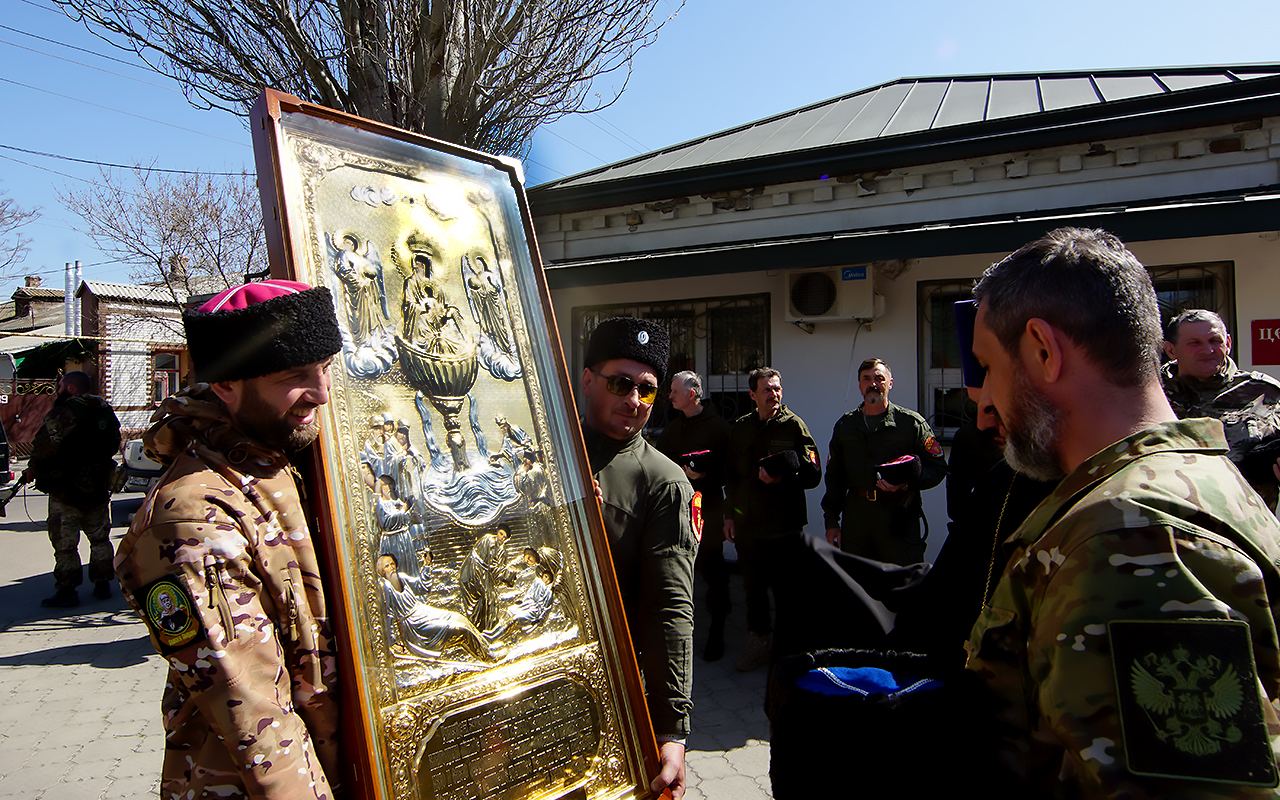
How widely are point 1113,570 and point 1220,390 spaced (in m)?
3.63

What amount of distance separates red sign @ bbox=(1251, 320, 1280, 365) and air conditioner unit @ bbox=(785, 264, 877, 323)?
103 inches

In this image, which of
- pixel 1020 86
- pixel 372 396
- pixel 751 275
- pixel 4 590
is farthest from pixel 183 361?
pixel 372 396

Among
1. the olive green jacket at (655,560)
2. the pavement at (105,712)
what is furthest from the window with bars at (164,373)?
the olive green jacket at (655,560)

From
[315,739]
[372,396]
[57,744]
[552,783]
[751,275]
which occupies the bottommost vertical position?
[57,744]

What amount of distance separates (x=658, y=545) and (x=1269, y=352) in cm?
530

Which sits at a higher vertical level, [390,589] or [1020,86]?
[1020,86]

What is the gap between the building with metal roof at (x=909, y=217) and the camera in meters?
5.34

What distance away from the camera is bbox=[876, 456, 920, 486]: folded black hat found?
4758 millimetres

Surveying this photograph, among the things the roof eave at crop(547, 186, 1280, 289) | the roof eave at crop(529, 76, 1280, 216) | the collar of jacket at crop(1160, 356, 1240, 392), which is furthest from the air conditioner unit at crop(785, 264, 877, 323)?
the collar of jacket at crop(1160, 356, 1240, 392)

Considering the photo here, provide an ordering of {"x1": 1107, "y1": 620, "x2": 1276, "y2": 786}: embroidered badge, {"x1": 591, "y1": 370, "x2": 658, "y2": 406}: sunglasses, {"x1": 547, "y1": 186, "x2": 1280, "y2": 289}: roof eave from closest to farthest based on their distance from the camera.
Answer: {"x1": 1107, "y1": 620, "x2": 1276, "y2": 786}: embroidered badge < {"x1": 591, "y1": 370, "x2": 658, "y2": 406}: sunglasses < {"x1": 547, "y1": 186, "x2": 1280, "y2": 289}: roof eave

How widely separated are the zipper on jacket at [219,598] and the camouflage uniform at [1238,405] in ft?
13.3

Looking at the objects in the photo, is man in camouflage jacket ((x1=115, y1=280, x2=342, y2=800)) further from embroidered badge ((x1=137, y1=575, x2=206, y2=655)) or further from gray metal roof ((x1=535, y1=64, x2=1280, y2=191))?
gray metal roof ((x1=535, y1=64, x2=1280, y2=191))

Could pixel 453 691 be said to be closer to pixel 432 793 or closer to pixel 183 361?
pixel 432 793

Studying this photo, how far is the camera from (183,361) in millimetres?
25203
